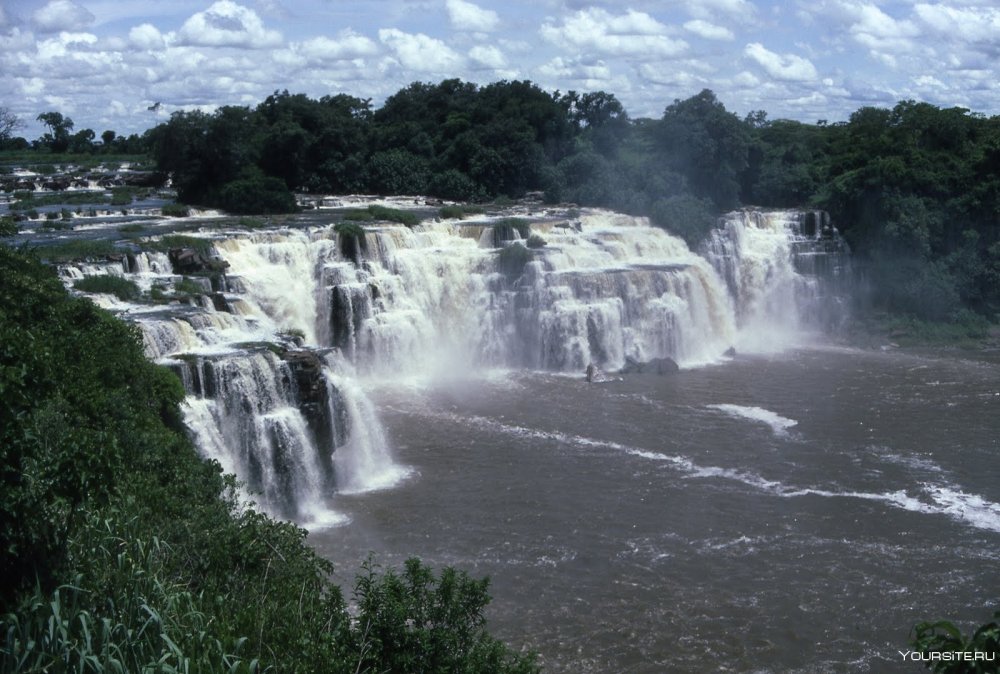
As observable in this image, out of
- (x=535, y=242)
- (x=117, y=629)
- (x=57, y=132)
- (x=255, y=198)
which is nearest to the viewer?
(x=117, y=629)

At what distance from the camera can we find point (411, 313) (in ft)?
94.5

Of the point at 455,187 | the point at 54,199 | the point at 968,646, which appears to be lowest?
the point at 968,646

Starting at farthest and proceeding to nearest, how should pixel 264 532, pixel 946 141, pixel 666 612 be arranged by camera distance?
pixel 946 141 < pixel 666 612 < pixel 264 532

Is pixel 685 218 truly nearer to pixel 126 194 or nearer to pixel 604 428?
pixel 604 428

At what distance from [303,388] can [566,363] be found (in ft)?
37.1

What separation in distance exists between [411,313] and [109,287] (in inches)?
343

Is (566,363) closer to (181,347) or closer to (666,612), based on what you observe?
(181,347)

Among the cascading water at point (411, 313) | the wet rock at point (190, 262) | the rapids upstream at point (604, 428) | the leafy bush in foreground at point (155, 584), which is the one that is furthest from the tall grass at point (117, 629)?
the wet rock at point (190, 262)

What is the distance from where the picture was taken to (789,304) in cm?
3588

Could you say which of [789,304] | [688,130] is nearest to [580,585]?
[789,304]

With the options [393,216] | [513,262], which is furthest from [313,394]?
[393,216]

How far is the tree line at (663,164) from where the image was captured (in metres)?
36.0

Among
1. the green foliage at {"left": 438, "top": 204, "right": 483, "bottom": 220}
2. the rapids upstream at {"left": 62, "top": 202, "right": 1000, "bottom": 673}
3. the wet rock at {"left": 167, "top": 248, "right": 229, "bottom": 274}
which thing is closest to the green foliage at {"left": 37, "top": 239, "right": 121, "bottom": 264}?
the rapids upstream at {"left": 62, "top": 202, "right": 1000, "bottom": 673}

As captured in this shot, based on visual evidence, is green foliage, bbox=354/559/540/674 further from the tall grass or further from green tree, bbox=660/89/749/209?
green tree, bbox=660/89/749/209
